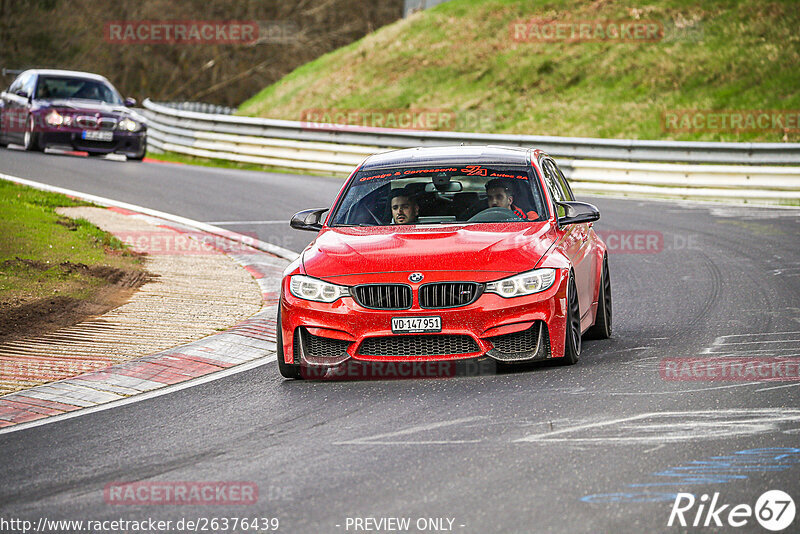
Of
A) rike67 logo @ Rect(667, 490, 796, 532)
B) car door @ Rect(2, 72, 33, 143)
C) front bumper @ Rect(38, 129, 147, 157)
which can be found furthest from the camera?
car door @ Rect(2, 72, 33, 143)

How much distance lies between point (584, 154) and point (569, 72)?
10.7 m

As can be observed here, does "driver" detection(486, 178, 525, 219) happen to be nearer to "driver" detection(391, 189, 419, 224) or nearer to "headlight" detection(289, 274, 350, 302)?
"driver" detection(391, 189, 419, 224)

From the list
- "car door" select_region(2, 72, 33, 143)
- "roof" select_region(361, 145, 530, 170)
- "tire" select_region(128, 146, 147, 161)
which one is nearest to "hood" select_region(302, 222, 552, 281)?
"roof" select_region(361, 145, 530, 170)

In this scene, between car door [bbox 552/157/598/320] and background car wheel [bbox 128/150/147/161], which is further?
background car wheel [bbox 128/150/147/161]

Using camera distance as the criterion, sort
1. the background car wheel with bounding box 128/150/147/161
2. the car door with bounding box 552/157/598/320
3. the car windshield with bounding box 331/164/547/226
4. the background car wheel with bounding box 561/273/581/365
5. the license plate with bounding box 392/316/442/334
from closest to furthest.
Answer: the license plate with bounding box 392/316/442/334 < the background car wheel with bounding box 561/273/581/365 < the car windshield with bounding box 331/164/547/226 < the car door with bounding box 552/157/598/320 < the background car wheel with bounding box 128/150/147/161

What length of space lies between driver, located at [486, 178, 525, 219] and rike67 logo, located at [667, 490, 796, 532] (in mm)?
4100

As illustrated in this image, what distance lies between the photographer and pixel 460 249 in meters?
8.09

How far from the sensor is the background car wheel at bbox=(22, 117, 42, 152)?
2494cm

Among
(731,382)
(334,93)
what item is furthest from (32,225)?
(334,93)

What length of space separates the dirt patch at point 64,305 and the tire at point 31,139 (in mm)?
13483

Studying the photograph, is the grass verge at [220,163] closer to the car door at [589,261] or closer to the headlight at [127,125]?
the headlight at [127,125]

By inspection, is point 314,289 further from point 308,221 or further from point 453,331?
point 308,221

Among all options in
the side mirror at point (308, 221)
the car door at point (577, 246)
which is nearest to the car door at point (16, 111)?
the side mirror at point (308, 221)

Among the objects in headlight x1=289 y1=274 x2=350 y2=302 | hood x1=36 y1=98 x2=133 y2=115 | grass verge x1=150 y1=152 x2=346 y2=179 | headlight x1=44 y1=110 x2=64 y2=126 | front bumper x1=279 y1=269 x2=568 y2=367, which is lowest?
grass verge x1=150 y1=152 x2=346 y2=179
